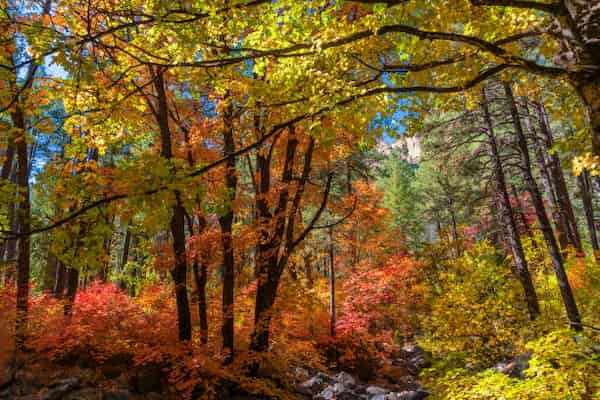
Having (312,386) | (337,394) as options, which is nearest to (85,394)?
(312,386)

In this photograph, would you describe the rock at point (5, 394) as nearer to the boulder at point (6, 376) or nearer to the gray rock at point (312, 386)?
the boulder at point (6, 376)

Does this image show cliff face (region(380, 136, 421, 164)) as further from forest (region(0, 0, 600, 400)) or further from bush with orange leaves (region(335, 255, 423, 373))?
bush with orange leaves (region(335, 255, 423, 373))

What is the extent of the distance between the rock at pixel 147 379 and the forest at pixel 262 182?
50 mm

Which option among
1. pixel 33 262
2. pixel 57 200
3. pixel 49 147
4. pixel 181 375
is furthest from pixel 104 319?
pixel 33 262

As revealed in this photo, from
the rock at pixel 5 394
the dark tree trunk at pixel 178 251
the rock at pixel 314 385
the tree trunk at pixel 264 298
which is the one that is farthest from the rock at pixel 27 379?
the rock at pixel 314 385

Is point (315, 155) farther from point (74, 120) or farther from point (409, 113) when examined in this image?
point (74, 120)

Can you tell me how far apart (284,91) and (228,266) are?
18.2ft

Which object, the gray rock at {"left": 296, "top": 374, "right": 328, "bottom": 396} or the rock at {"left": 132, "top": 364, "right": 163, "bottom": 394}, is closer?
the rock at {"left": 132, "top": 364, "right": 163, "bottom": 394}

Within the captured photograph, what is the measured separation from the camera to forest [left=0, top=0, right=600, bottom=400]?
144 inches

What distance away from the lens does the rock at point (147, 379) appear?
816cm

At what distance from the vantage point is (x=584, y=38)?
9.73 ft

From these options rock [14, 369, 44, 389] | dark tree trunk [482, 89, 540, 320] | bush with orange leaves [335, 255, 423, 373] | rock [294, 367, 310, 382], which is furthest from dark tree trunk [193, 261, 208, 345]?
dark tree trunk [482, 89, 540, 320]

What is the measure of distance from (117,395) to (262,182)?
224 inches

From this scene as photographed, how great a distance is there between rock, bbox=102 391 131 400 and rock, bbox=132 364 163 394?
372 millimetres
